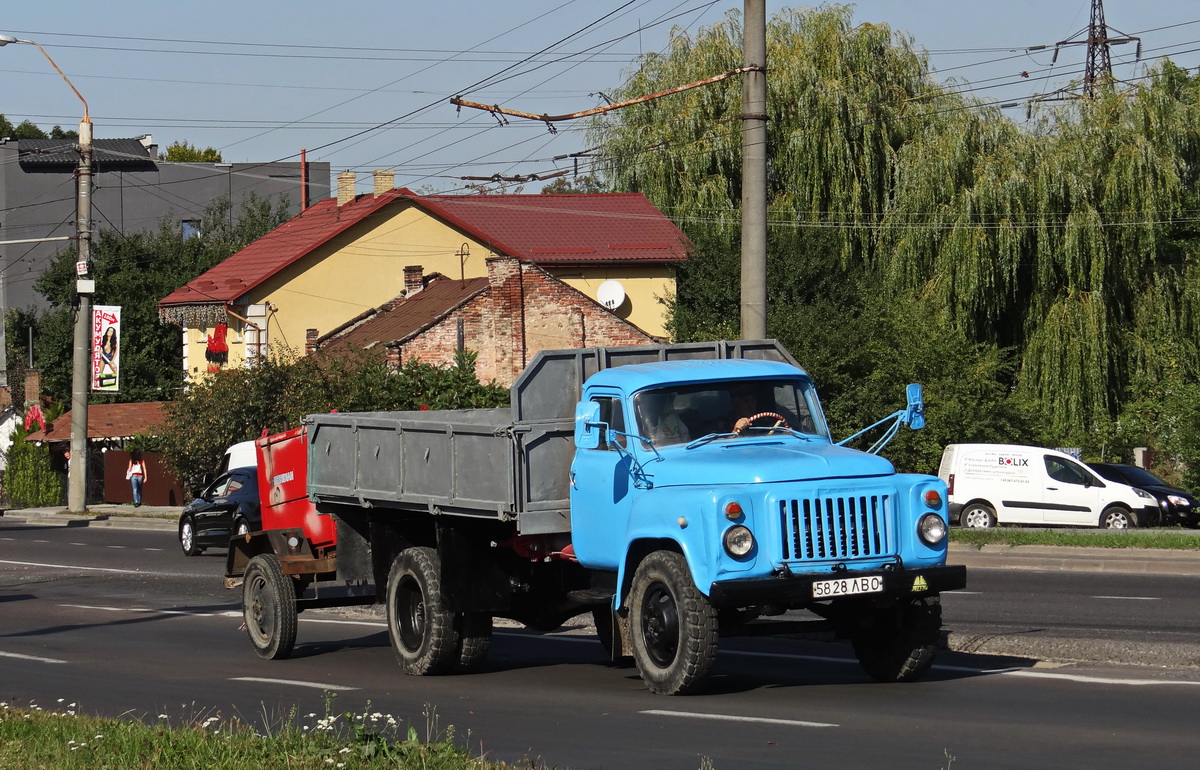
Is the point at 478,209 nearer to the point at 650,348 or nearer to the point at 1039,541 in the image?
the point at 1039,541

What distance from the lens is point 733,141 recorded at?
144 ft

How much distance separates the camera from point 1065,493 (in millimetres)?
30297

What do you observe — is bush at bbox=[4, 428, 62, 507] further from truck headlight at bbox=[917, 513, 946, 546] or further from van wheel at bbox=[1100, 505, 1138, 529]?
truck headlight at bbox=[917, 513, 946, 546]

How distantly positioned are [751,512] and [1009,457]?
2208 cm

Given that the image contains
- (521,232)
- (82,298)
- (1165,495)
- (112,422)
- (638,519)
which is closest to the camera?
(638,519)

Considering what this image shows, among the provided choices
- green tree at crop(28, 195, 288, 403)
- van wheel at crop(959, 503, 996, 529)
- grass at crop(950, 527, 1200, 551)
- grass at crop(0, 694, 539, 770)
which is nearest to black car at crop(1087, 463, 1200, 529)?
van wheel at crop(959, 503, 996, 529)

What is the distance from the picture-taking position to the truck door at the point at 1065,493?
3025 centimetres

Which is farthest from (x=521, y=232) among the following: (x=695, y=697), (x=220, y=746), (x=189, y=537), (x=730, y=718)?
(x=220, y=746)

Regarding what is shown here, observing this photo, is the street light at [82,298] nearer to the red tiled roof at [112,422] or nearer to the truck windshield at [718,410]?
the red tiled roof at [112,422]

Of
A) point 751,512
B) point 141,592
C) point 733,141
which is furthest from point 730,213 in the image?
→ point 751,512

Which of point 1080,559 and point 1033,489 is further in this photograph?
point 1033,489

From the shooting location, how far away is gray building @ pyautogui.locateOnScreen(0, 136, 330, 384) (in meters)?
87.8

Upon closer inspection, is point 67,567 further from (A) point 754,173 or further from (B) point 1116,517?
(B) point 1116,517

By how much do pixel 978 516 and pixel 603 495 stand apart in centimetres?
2153
